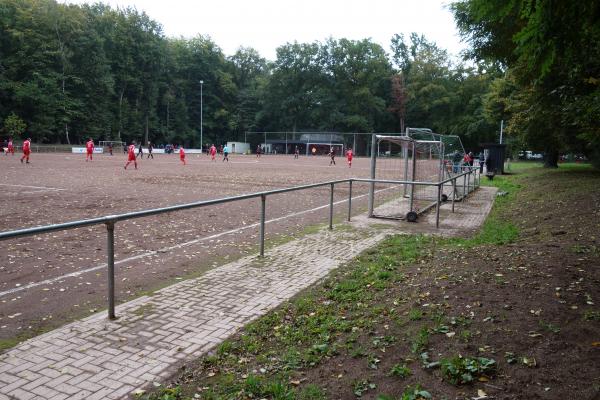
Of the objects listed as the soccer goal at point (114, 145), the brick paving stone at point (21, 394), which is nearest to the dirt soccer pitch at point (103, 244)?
the brick paving stone at point (21, 394)

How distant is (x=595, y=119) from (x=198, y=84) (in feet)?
293

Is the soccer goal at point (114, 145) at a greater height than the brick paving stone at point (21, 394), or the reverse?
the soccer goal at point (114, 145)

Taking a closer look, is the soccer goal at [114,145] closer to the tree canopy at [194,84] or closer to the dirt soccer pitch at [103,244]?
the tree canopy at [194,84]

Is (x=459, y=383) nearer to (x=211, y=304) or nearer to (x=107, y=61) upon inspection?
(x=211, y=304)

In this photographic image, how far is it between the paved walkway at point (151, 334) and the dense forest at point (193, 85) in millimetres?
54846

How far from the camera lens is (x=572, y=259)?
5.99 metres

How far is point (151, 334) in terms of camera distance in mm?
4371

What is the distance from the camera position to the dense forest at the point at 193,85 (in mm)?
64312

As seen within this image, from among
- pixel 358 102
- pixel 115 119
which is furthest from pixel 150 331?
pixel 358 102

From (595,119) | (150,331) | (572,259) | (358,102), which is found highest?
(358,102)

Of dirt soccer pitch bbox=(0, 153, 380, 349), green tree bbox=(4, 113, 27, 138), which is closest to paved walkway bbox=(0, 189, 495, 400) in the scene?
dirt soccer pitch bbox=(0, 153, 380, 349)

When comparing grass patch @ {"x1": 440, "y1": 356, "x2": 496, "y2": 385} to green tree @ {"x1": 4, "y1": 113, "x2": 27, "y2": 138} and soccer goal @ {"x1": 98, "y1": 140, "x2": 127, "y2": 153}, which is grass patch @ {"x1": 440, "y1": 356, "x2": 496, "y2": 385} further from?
soccer goal @ {"x1": 98, "y1": 140, "x2": 127, "y2": 153}

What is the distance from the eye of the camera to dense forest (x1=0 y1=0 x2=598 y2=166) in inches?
2532

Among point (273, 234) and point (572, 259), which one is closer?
point (572, 259)
